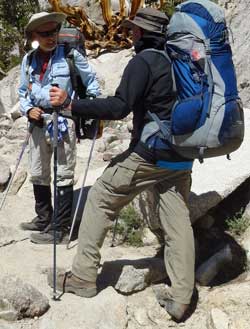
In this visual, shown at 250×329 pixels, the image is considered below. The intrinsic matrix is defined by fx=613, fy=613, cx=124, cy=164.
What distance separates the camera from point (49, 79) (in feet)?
18.4

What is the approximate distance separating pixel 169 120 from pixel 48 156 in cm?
197

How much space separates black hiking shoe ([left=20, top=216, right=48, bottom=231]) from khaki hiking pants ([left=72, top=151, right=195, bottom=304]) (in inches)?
62.3

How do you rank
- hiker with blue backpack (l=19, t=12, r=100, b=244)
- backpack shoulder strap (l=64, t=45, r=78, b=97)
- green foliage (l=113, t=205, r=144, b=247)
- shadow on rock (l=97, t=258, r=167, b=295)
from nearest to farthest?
shadow on rock (l=97, t=258, r=167, b=295) < hiker with blue backpack (l=19, t=12, r=100, b=244) < backpack shoulder strap (l=64, t=45, r=78, b=97) < green foliage (l=113, t=205, r=144, b=247)

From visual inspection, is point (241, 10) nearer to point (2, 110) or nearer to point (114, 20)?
point (114, 20)

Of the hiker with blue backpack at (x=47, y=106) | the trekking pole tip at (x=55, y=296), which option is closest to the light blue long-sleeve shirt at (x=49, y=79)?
the hiker with blue backpack at (x=47, y=106)

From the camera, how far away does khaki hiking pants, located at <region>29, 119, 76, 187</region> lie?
19.1 feet

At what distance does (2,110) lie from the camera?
37.8 feet

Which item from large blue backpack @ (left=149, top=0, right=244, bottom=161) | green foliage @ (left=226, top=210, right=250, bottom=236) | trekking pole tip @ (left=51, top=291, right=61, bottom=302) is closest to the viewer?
large blue backpack @ (left=149, top=0, right=244, bottom=161)

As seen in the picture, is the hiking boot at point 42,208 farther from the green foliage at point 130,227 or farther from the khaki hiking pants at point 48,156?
the green foliage at point 130,227

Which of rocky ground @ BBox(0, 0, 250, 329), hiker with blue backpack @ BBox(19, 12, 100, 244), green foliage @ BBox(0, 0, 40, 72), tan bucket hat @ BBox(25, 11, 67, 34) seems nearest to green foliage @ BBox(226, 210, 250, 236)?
rocky ground @ BBox(0, 0, 250, 329)

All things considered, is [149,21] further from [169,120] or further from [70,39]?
[70,39]

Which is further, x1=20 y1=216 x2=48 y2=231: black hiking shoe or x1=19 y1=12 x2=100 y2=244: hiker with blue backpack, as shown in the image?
x1=20 y1=216 x2=48 y2=231: black hiking shoe

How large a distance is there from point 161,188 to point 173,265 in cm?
58

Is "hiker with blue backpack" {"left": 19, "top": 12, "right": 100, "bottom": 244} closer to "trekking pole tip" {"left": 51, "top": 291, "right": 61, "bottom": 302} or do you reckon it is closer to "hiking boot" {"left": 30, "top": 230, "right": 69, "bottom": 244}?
"hiking boot" {"left": 30, "top": 230, "right": 69, "bottom": 244}
